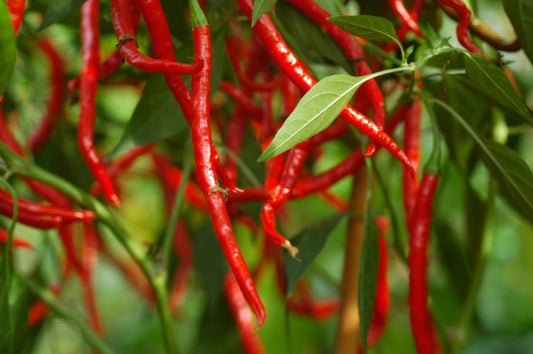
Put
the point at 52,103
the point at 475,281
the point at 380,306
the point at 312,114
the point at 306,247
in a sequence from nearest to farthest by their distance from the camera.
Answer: the point at 312,114 → the point at 306,247 → the point at 475,281 → the point at 380,306 → the point at 52,103

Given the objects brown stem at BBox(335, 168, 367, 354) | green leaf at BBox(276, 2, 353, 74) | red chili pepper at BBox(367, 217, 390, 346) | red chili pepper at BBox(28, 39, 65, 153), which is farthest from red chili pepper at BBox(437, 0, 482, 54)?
red chili pepper at BBox(28, 39, 65, 153)

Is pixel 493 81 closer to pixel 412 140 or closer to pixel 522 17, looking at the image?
pixel 522 17

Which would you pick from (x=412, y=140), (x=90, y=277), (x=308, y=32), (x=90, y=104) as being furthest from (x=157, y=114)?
(x=90, y=277)

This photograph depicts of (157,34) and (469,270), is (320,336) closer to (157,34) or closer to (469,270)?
(469,270)

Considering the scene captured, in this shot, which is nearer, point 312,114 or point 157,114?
point 312,114

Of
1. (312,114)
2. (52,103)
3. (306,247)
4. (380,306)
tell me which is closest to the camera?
(312,114)

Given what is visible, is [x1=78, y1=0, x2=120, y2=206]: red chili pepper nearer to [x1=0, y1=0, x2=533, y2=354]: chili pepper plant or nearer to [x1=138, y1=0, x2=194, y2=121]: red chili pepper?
[x1=0, y1=0, x2=533, y2=354]: chili pepper plant

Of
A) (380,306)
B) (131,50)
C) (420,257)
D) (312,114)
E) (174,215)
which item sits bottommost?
(380,306)
